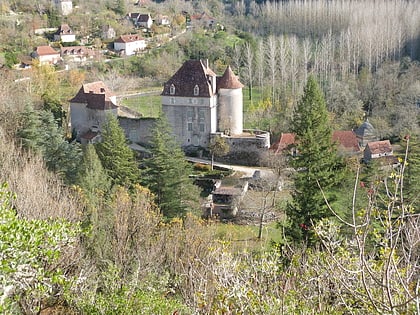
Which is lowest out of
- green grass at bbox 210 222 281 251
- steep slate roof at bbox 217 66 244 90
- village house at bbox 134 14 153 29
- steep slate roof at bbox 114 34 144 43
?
green grass at bbox 210 222 281 251

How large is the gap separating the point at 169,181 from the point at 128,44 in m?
41.4

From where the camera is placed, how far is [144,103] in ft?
165

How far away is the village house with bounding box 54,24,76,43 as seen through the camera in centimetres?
6338

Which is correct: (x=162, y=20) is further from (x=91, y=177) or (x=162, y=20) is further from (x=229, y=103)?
(x=91, y=177)

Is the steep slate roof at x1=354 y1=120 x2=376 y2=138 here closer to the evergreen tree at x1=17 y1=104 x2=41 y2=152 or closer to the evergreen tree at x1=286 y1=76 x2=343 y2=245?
the evergreen tree at x1=286 y1=76 x2=343 y2=245

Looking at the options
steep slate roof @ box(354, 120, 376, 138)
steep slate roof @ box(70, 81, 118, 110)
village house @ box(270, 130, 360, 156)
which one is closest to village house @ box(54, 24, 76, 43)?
steep slate roof @ box(70, 81, 118, 110)

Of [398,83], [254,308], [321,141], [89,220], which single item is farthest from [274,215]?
[398,83]

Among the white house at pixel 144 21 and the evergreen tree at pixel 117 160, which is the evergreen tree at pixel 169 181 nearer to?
the evergreen tree at pixel 117 160

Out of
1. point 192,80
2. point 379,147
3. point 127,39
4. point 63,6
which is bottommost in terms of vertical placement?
point 379,147

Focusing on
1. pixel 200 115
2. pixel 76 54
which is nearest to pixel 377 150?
pixel 200 115

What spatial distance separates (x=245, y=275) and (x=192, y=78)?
28.4m

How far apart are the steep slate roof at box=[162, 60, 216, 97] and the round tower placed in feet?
3.49

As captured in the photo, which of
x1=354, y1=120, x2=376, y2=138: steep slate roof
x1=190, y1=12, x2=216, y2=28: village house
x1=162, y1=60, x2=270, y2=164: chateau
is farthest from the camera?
x1=190, y1=12, x2=216, y2=28: village house

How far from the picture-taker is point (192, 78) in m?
35.4
